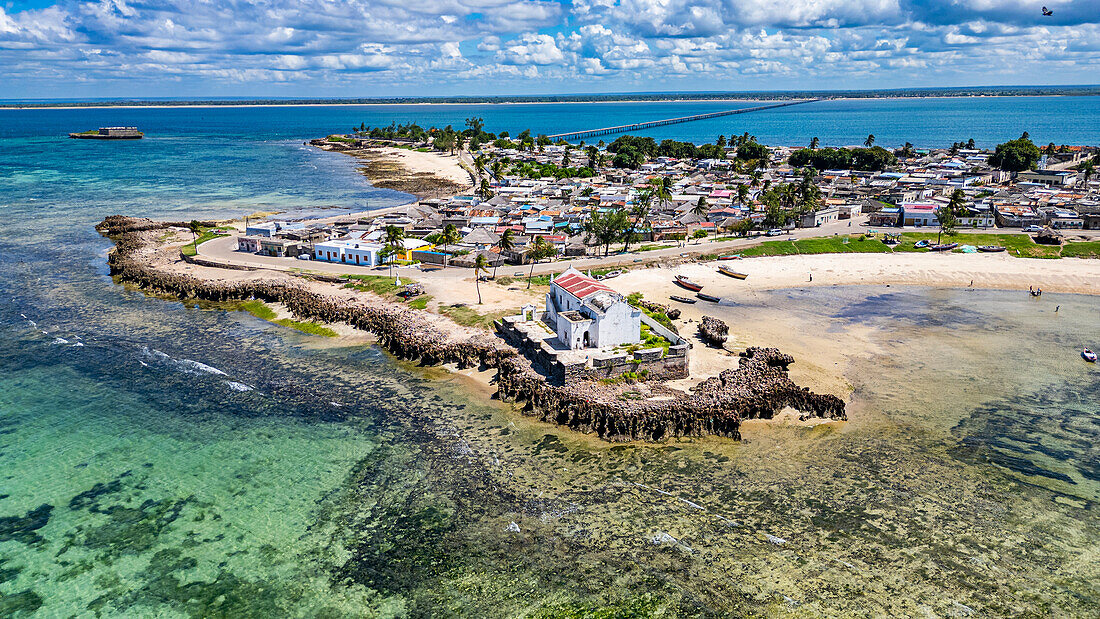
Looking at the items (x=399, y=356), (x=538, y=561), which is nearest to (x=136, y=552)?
(x=538, y=561)

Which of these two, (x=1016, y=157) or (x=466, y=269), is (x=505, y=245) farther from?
(x=1016, y=157)

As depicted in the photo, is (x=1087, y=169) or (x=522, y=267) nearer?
(x=522, y=267)

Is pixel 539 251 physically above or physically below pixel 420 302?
above

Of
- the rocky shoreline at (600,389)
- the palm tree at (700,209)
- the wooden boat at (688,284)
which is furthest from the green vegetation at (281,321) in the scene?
the palm tree at (700,209)

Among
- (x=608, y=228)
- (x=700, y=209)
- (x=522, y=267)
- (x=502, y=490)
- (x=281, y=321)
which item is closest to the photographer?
(x=502, y=490)

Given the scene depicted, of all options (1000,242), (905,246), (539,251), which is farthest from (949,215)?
(539,251)

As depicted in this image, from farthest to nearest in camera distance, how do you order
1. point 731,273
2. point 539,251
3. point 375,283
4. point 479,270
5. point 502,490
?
point 539,251
point 731,273
point 479,270
point 375,283
point 502,490
